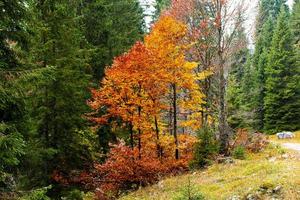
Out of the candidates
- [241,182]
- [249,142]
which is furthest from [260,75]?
[241,182]

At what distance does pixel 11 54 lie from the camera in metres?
10.8

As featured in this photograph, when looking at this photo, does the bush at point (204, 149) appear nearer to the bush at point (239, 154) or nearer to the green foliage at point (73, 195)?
the bush at point (239, 154)

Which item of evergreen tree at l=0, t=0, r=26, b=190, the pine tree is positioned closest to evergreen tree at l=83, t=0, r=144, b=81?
evergreen tree at l=0, t=0, r=26, b=190

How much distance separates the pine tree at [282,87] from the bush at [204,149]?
82.7ft

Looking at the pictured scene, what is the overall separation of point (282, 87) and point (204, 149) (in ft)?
91.0

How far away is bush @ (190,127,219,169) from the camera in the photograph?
20250mm

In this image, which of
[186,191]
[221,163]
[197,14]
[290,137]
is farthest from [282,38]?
[186,191]

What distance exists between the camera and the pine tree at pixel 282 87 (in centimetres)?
4353

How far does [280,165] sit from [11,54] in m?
10.3

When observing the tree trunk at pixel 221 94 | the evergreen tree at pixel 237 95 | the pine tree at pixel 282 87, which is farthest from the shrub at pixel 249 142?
the pine tree at pixel 282 87

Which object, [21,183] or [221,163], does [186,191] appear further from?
[21,183]

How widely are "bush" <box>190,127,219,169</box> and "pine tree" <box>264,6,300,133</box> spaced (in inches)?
992

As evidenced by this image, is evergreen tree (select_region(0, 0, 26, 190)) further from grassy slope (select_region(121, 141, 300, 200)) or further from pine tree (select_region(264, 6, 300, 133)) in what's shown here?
pine tree (select_region(264, 6, 300, 133))

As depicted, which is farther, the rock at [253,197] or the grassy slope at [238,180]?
the grassy slope at [238,180]
